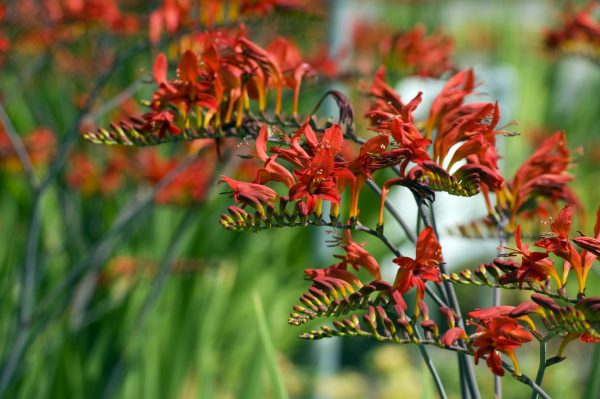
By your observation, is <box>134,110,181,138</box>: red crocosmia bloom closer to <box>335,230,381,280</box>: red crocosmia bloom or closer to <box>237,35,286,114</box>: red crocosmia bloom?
<box>237,35,286,114</box>: red crocosmia bloom

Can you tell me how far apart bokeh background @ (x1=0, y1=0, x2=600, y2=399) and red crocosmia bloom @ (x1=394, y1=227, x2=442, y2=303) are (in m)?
0.45

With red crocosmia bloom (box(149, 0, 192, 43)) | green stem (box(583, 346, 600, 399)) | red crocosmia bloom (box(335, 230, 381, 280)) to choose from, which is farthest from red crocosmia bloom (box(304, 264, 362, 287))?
red crocosmia bloom (box(149, 0, 192, 43))

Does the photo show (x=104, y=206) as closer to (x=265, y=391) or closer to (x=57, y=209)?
(x=57, y=209)

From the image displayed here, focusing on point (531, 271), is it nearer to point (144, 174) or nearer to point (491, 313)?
point (491, 313)

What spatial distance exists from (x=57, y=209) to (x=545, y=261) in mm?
2137

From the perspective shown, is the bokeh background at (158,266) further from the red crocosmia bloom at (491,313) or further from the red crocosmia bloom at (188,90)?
the red crocosmia bloom at (491,313)

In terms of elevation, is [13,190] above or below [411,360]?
above

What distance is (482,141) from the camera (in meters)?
1.01

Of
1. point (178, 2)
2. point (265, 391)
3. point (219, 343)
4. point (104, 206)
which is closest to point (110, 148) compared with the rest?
point (104, 206)

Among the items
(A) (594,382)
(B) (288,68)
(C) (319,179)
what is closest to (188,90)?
(B) (288,68)

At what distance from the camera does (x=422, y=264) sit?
926 mm

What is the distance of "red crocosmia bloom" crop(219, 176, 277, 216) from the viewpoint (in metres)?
0.97

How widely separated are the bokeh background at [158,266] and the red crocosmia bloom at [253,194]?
1.31 ft

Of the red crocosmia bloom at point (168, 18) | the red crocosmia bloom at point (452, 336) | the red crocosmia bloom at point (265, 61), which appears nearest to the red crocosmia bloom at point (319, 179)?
the red crocosmia bloom at point (452, 336)
